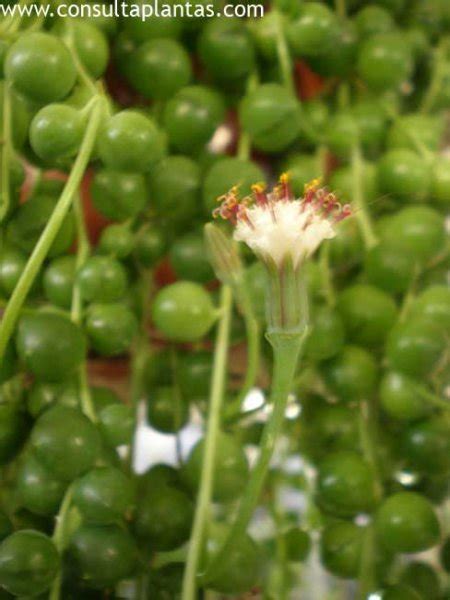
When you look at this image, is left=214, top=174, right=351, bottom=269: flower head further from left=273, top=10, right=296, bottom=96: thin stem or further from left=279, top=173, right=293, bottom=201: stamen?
left=273, top=10, right=296, bottom=96: thin stem

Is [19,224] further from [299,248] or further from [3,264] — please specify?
[299,248]

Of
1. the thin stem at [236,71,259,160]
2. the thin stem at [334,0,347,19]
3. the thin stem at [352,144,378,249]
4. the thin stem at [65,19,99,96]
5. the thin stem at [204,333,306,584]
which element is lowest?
the thin stem at [204,333,306,584]

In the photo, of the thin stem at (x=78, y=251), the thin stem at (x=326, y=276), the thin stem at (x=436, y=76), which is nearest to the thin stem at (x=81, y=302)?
the thin stem at (x=78, y=251)

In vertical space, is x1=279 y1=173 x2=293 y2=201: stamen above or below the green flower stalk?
above

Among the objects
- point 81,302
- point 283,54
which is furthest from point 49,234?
point 283,54

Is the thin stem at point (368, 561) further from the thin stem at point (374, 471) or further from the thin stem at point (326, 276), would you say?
the thin stem at point (326, 276)

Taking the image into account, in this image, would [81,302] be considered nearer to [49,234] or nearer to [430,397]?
[49,234]

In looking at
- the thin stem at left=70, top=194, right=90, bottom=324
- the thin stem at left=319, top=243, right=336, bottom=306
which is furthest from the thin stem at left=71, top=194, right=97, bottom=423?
the thin stem at left=319, top=243, right=336, bottom=306

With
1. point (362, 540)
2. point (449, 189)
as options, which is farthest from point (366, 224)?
point (362, 540)
